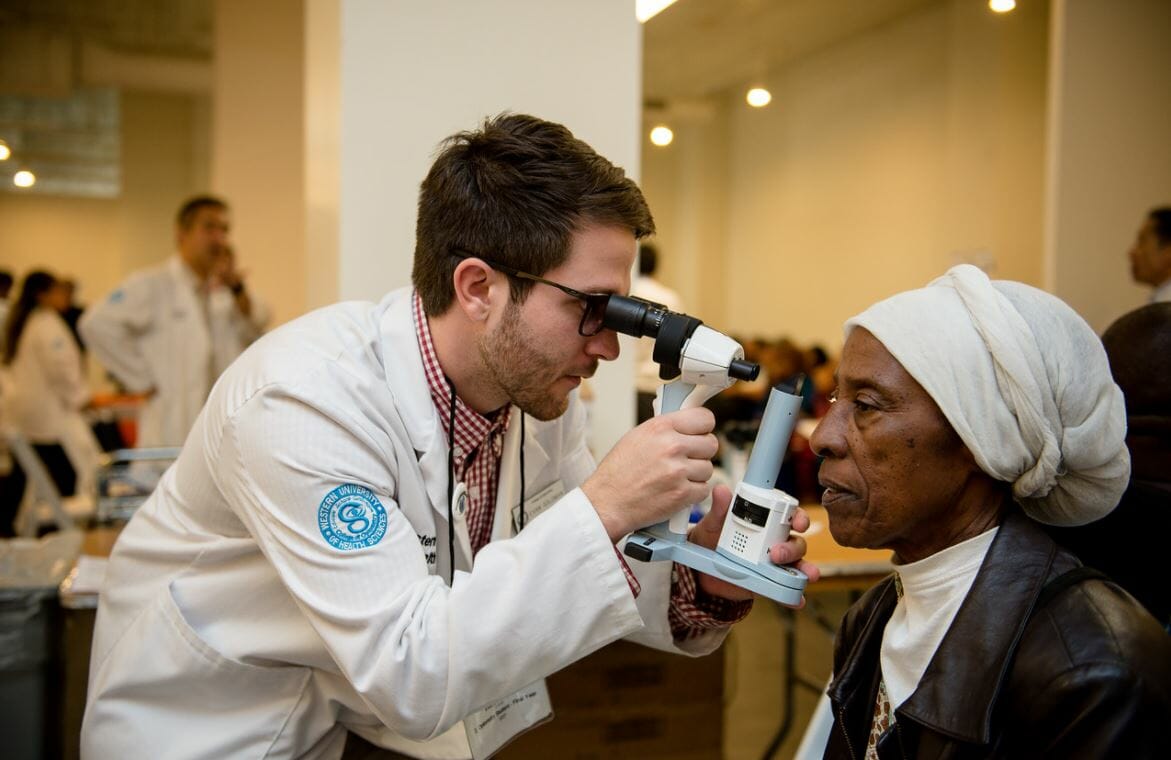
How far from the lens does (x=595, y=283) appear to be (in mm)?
1326

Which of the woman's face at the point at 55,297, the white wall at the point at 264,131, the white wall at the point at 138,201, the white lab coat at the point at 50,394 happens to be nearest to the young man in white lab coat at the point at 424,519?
the white wall at the point at 264,131

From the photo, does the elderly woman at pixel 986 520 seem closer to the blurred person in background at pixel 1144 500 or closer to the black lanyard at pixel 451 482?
the blurred person in background at pixel 1144 500

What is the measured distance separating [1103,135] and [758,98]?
3022 mm

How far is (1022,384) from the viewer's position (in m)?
1.06

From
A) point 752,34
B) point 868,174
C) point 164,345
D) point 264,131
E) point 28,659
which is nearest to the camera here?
point 28,659

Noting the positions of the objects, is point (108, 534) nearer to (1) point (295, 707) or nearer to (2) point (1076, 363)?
→ (1) point (295, 707)

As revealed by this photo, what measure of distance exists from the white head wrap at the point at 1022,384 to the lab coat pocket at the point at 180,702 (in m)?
1.00

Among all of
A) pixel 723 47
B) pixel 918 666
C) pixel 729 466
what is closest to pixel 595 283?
pixel 918 666

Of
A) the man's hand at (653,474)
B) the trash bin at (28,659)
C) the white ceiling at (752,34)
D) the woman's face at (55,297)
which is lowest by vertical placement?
the trash bin at (28,659)

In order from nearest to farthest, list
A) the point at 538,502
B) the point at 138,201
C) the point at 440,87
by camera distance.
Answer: the point at 538,502 → the point at 440,87 → the point at 138,201

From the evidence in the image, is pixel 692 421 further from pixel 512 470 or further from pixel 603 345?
pixel 512 470

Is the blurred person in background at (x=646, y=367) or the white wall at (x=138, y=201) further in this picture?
the white wall at (x=138, y=201)

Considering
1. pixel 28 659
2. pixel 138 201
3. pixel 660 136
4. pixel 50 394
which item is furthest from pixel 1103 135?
pixel 138 201

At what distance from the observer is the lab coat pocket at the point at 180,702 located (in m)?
1.29
